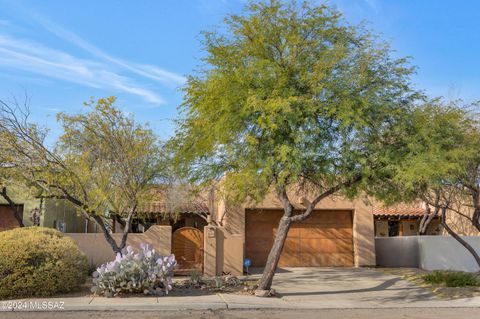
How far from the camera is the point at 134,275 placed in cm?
1308

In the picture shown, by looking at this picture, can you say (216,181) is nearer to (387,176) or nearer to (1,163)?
(387,176)

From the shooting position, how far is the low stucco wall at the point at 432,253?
2100 centimetres

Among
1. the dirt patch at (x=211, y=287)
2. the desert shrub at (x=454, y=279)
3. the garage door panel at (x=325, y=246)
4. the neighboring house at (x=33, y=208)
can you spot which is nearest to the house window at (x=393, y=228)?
the garage door panel at (x=325, y=246)

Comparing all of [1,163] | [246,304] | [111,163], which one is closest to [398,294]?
[246,304]

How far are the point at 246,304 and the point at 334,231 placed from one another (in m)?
11.2

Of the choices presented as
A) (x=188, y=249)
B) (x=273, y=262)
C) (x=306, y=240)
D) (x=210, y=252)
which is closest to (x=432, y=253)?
(x=306, y=240)

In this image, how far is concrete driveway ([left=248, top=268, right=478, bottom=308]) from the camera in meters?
13.4

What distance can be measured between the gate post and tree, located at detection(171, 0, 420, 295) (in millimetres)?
4392

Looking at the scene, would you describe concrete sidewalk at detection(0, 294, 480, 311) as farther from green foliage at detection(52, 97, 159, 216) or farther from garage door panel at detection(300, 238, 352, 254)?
garage door panel at detection(300, 238, 352, 254)

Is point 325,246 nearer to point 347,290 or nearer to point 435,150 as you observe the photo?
point 347,290

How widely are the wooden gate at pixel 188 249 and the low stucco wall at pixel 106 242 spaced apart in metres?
0.42

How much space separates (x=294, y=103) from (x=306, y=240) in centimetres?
1109

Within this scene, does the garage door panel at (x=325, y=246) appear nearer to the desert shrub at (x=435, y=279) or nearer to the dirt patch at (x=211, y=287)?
the desert shrub at (x=435, y=279)

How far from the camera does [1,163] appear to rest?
49.6ft
